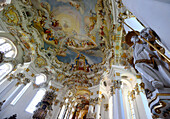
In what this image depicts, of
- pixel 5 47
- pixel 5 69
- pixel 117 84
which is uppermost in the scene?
pixel 5 47

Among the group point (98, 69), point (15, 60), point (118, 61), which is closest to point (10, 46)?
point (15, 60)

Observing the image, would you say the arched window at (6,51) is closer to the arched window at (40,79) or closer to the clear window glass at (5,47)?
the clear window glass at (5,47)

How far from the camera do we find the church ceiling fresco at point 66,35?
903 cm

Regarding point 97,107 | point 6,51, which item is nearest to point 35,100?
point 6,51

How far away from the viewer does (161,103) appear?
1388 mm

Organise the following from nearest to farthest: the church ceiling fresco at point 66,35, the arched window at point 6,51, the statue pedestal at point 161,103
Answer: the statue pedestal at point 161,103 < the arched window at point 6,51 < the church ceiling fresco at point 66,35

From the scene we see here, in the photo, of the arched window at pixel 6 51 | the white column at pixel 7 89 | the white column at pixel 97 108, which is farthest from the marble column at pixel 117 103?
the arched window at pixel 6 51

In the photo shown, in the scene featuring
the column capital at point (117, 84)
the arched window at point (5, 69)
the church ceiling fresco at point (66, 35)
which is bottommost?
the column capital at point (117, 84)

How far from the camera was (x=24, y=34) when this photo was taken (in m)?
9.56

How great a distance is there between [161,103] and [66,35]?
11796mm

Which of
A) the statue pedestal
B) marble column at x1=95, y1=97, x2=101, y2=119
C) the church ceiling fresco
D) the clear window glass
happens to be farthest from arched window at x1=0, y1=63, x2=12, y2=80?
the statue pedestal

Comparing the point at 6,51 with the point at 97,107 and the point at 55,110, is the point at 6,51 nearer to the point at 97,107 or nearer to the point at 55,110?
the point at 55,110

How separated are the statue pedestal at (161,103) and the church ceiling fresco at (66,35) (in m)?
6.94

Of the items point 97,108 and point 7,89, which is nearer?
point 7,89
